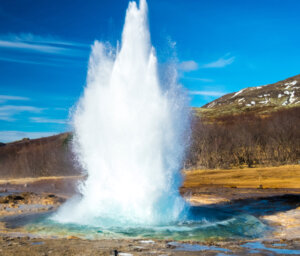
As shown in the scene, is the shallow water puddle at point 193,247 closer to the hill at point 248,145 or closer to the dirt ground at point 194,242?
the dirt ground at point 194,242

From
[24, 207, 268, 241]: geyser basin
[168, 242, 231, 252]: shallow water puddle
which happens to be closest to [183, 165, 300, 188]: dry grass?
[24, 207, 268, 241]: geyser basin

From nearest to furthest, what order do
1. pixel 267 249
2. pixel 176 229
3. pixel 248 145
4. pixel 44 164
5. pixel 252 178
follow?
pixel 267 249 → pixel 176 229 → pixel 252 178 → pixel 248 145 → pixel 44 164

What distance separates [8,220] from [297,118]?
54067mm

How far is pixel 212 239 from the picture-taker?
11.2m

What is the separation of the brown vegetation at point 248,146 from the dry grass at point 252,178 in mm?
9433

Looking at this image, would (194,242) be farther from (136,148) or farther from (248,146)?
(248,146)

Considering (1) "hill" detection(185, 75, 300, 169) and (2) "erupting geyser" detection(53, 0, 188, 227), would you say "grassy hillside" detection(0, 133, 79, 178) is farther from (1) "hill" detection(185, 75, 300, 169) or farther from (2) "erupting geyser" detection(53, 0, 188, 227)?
(2) "erupting geyser" detection(53, 0, 188, 227)

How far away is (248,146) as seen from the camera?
5197 cm

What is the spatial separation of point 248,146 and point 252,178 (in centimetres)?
1882

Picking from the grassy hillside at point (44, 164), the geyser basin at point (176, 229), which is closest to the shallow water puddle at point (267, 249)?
the geyser basin at point (176, 229)

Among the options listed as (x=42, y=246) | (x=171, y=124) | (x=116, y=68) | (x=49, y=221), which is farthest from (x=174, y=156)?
(x=42, y=246)

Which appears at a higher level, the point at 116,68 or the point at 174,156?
the point at 116,68

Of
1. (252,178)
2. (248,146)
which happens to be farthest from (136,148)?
(248,146)

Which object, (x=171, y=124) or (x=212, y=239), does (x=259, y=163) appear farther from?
(x=212, y=239)
